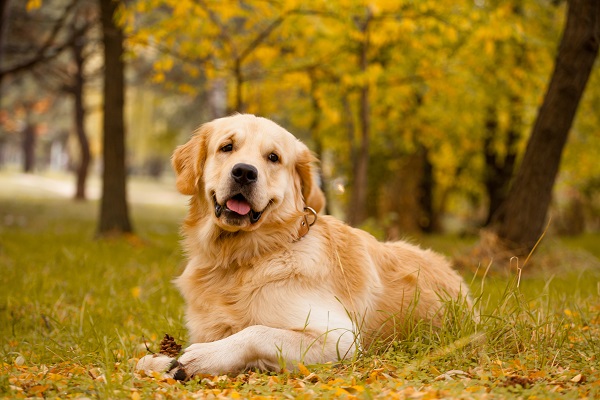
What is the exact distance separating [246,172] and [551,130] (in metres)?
4.64

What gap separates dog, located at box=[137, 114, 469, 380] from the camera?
9.59 feet

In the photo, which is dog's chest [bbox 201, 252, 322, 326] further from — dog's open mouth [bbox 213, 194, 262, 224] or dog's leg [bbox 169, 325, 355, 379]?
dog's open mouth [bbox 213, 194, 262, 224]

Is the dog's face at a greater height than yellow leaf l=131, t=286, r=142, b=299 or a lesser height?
greater

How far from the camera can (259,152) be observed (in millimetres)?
3332

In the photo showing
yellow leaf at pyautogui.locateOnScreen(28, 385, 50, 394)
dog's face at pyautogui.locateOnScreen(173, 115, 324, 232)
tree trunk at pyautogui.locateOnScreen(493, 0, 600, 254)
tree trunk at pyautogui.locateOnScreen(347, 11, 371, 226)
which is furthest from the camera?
tree trunk at pyautogui.locateOnScreen(347, 11, 371, 226)

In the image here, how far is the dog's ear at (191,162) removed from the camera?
11.6 feet

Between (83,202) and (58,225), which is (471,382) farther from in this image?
(83,202)

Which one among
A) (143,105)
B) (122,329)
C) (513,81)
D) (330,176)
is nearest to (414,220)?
(330,176)

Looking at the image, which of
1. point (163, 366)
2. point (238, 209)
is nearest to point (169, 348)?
point (163, 366)

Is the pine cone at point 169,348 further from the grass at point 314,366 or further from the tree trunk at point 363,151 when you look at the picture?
the tree trunk at point 363,151

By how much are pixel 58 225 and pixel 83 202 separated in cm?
707

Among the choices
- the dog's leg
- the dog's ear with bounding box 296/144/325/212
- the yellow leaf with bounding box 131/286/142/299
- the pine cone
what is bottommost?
the yellow leaf with bounding box 131/286/142/299

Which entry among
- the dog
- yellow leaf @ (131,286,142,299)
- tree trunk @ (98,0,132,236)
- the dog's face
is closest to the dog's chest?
the dog

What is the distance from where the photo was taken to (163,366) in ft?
9.45
